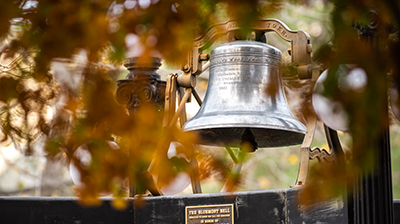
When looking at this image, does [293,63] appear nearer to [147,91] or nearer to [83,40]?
[147,91]

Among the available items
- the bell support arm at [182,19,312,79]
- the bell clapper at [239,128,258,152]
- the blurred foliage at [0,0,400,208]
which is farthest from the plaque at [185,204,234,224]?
the bell support arm at [182,19,312,79]

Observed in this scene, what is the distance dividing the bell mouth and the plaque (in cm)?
52

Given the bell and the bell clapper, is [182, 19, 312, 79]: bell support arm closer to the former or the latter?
the bell

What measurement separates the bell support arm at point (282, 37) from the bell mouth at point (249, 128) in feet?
1.16

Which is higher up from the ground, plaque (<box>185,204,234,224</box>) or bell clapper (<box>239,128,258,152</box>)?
bell clapper (<box>239,128,258,152</box>)

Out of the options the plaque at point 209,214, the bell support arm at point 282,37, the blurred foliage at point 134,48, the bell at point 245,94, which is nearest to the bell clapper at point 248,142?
the bell at point 245,94

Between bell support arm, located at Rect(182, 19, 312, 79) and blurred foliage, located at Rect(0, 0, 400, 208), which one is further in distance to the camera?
bell support arm, located at Rect(182, 19, 312, 79)

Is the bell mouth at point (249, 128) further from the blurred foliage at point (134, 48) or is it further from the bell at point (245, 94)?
the blurred foliage at point (134, 48)

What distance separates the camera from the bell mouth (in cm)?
412

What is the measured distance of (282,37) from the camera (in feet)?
14.0

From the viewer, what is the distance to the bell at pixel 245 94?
416cm

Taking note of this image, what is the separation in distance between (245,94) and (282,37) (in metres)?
0.46

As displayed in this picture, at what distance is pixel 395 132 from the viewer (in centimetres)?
1073

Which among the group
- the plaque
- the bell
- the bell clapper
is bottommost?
the plaque
